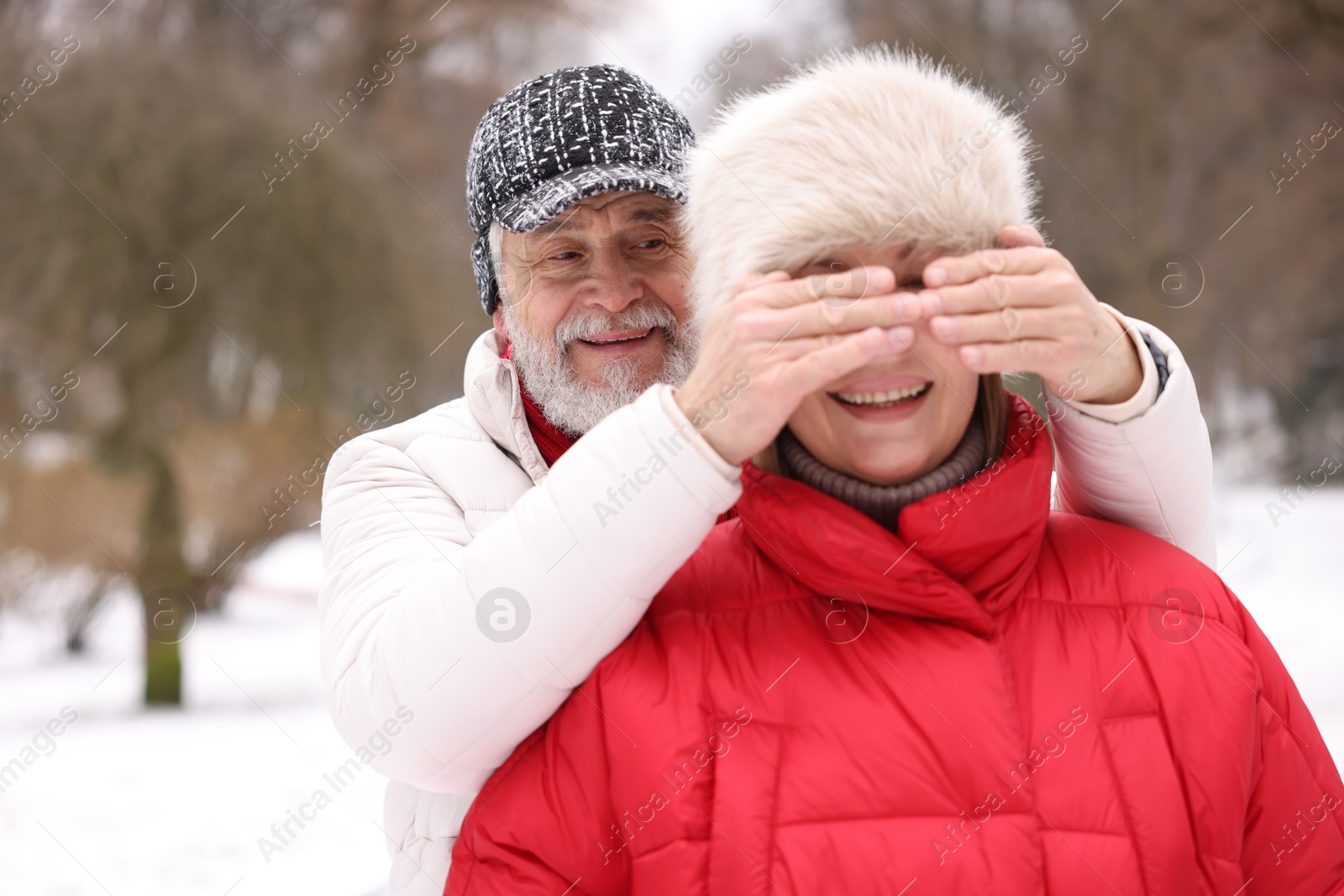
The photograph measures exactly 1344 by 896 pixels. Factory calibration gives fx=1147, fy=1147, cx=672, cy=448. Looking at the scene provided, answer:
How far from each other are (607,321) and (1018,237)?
2.96 feet

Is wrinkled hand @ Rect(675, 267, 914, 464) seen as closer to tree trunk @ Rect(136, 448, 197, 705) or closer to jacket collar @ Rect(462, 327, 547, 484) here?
jacket collar @ Rect(462, 327, 547, 484)

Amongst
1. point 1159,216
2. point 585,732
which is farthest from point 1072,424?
point 1159,216

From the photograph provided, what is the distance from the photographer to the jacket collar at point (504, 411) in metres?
2.07

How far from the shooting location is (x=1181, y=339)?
10.5 m

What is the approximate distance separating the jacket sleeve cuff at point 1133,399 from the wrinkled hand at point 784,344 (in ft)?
1.12

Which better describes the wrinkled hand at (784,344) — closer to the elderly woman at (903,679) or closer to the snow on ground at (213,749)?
the elderly woman at (903,679)

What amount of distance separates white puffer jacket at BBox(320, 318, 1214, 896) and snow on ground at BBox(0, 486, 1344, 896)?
9.04 ft

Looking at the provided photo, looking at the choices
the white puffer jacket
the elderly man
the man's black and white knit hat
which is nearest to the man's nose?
the elderly man

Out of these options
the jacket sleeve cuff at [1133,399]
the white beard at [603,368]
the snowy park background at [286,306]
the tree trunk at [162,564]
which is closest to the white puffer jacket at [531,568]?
the jacket sleeve cuff at [1133,399]

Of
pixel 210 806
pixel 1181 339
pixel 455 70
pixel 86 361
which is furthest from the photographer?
pixel 455 70

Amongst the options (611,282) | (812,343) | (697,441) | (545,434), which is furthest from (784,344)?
(545,434)

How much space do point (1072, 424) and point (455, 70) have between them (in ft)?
50.8

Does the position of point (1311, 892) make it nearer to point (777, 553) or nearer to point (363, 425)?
point (777, 553)

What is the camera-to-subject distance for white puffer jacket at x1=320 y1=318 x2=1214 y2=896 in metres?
1.42
